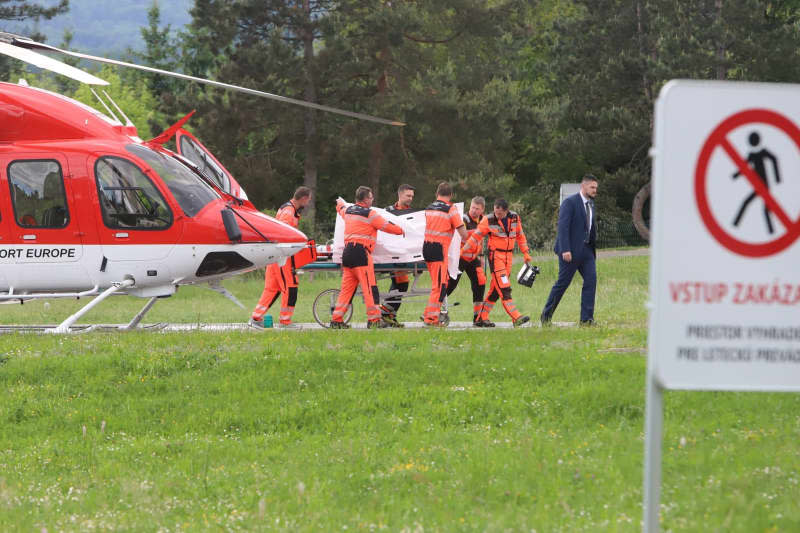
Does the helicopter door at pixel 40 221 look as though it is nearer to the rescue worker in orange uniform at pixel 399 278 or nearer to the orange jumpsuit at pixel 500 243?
the rescue worker in orange uniform at pixel 399 278

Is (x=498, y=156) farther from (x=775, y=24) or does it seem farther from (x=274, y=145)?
(x=775, y=24)

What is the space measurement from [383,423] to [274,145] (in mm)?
31721

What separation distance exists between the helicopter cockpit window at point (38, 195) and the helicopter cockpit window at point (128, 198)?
56cm

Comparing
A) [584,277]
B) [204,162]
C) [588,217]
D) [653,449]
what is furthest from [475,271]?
[653,449]

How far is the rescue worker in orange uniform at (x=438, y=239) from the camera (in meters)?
13.8

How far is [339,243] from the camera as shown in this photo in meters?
14.6

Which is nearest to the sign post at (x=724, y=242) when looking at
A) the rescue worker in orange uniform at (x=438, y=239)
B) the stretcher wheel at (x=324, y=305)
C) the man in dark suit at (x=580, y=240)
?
the man in dark suit at (x=580, y=240)

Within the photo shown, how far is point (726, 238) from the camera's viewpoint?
4.40 m

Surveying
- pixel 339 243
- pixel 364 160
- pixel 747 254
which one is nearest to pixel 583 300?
pixel 339 243

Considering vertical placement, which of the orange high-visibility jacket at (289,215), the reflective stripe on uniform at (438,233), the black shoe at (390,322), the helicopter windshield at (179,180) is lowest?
the black shoe at (390,322)

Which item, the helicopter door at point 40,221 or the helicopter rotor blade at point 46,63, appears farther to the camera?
the helicopter door at point 40,221

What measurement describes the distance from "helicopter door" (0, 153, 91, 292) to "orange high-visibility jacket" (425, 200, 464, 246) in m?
4.71

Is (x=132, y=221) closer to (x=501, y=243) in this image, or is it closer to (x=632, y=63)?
(x=501, y=243)

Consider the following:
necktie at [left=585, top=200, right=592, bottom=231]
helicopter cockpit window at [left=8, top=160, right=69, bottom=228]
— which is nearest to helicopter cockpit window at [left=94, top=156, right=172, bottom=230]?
helicopter cockpit window at [left=8, top=160, right=69, bottom=228]
